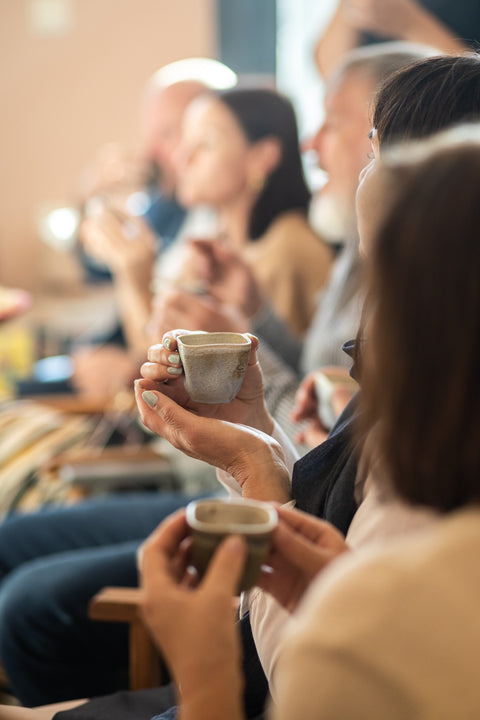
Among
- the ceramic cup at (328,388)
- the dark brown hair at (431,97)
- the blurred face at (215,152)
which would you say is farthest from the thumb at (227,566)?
the blurred face at (215,152)

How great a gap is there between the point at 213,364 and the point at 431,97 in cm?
35

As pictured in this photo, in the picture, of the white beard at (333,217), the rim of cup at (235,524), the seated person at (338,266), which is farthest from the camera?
the white beard at (333,217)

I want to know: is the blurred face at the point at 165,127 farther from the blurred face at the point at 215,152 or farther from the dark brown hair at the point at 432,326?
the dark brown hair at the point at 432,326

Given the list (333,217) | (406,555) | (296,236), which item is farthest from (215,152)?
(406,555)

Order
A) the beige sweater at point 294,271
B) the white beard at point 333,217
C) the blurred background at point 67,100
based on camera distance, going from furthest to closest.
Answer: the blurred background at point 67,100 < the beige sweater at point 294,271 < the white beard at point 333,217

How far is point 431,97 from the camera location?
79 cm

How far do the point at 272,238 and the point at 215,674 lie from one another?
1687 millimetres

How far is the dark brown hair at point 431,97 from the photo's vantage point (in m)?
0.79

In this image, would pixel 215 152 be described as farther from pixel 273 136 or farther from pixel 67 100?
pixel 67 100

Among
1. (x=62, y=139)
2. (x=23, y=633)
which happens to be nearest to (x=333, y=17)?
(x=23, y=633)

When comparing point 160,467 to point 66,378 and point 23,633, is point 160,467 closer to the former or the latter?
point 23,633

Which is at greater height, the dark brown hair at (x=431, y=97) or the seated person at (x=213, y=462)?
the dark brown hair at (x=431, y=97)

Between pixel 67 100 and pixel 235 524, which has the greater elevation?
pixel 235 524

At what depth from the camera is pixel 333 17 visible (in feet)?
8.27
